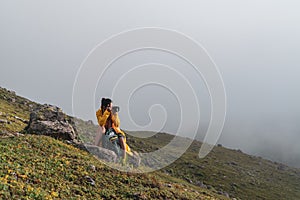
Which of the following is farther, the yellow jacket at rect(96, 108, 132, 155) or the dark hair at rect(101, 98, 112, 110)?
the yellow jacket at rect(96, 108, 132, 155)

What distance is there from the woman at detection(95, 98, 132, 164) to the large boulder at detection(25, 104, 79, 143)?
5.36 m

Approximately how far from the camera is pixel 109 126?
26.9 m

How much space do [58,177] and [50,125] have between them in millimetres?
13919

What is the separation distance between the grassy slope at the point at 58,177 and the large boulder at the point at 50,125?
14.1ft

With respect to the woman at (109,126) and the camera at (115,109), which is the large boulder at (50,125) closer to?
the woman at (109,126)

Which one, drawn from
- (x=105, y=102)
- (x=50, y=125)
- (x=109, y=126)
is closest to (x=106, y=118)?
(x=109, y=126)

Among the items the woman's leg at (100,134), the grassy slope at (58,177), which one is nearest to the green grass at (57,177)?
the grassy slope at (58,177)

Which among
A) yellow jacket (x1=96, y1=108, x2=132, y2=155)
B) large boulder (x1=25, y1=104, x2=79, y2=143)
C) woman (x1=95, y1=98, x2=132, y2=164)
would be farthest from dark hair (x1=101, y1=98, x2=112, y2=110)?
large boulder (x1=25, y1=104, x2=79, y2=143)

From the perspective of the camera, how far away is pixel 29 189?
14258 millimetres

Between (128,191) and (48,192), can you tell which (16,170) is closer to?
(48,192)

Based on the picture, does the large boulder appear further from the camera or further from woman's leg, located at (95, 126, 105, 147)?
the camera

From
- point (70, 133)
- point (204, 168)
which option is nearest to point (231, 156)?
point (204, 168)

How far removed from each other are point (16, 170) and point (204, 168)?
10056 centimetres

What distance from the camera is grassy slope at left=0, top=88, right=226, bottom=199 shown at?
49.8 ft
